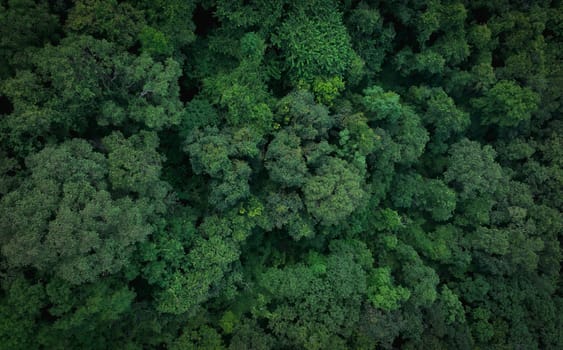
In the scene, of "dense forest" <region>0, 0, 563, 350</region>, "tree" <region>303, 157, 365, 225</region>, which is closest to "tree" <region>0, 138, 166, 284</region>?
"dense forest" <region>0, 0, 563, 350</region>

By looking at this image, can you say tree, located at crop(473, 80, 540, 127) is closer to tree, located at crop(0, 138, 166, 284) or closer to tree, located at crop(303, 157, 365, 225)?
tree, located at crop(303, 157, 365, 225)

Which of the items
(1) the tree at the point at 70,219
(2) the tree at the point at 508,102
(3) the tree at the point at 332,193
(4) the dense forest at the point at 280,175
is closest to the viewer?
(1) the tree at the point at 70,219

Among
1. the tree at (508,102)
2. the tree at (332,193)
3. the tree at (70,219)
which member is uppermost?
the tree at (508,102)

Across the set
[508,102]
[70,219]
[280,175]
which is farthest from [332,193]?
[508,102]

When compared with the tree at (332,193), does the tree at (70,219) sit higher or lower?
lower

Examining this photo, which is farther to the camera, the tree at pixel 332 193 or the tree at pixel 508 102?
the tree at pixel 508 102

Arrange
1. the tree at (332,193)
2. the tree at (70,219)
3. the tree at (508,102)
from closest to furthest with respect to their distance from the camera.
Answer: the tree at (70,219), the tree at (332,193), the tree at (508,102)

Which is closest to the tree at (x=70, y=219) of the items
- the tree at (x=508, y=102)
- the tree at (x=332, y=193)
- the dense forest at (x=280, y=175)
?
the dense forest at (x=280, y=175)

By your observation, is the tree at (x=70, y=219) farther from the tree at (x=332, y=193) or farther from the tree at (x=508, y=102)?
the tree at (x=508, y=102)
